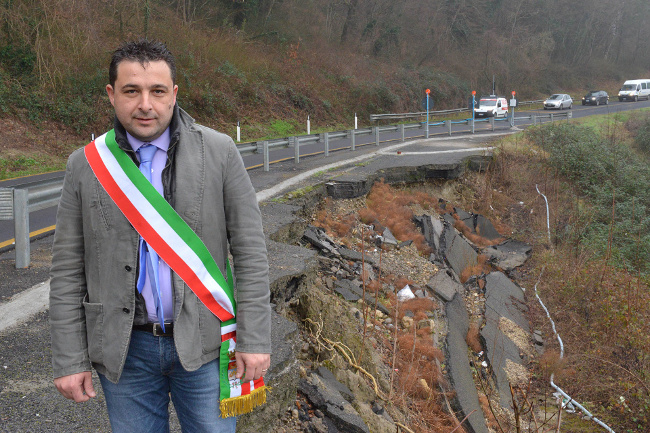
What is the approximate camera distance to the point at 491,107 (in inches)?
1335

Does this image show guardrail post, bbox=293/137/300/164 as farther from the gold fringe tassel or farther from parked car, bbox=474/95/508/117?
parked car, bbox=474/95/508/117

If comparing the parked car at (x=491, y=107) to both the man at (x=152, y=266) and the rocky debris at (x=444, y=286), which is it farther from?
the man at (x=152, y=266)

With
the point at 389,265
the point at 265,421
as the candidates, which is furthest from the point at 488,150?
the point at 265,421

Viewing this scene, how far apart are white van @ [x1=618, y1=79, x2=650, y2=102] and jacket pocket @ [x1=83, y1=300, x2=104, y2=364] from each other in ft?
Result: 167

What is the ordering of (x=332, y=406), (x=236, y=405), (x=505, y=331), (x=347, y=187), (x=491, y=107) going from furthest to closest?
(x=491, y=107) < (x=347, y=187) < (x=505, y=331) < (x=332, y=406) < (x=236, y=405)

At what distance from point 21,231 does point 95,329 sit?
170 inches

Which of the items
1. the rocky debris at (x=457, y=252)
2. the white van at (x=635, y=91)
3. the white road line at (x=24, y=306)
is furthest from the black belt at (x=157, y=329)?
the white van at (x=635, y=91)

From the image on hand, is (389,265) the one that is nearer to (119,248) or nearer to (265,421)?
(265,421)

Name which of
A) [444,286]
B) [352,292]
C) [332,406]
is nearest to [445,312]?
[444,286]

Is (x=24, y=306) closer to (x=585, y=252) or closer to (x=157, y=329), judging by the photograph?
(x=157, y=329)

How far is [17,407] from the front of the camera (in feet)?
10.6

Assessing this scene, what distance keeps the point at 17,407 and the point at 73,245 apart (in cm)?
177

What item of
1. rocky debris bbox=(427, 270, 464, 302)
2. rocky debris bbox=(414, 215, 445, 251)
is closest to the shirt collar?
rocky debris bbox=(427, 270, 464, 302)

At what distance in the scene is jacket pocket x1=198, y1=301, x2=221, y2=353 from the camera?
2.04 meters
